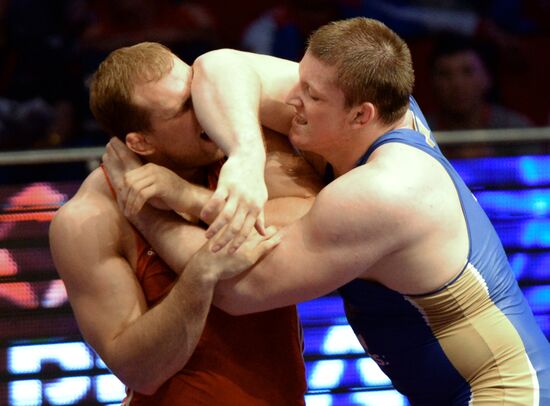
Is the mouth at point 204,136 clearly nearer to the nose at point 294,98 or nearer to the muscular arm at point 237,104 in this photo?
the muscular arm at point 237,104

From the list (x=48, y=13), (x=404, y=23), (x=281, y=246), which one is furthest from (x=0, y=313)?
(x=404, y=23)

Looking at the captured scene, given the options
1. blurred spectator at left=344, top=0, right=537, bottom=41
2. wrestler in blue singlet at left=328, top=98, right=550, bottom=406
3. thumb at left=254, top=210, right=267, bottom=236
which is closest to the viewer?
thumb at left=254, top=210, right=267, bottom=236

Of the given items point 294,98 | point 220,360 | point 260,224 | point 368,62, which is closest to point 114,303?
point 220,360

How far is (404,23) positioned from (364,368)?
2948 mm

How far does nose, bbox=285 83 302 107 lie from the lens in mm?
2553

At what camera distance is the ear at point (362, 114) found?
247 cm

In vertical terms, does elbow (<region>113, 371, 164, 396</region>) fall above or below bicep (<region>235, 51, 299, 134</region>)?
below

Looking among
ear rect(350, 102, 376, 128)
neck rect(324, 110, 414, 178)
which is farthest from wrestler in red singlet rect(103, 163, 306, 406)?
ear rect(350, 102, 376, 128)

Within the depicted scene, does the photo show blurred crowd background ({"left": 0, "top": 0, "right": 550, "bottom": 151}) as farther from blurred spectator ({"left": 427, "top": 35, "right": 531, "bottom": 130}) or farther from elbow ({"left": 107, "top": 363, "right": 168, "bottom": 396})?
elbow ({"left": 107, "top": 363, "right": 168, "bottom": 396})

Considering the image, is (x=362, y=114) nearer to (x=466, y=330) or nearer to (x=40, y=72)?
(x=466, y=330)

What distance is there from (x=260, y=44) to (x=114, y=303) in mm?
3413

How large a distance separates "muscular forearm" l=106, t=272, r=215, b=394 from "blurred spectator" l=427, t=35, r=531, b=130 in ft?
10.2

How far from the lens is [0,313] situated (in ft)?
11.3

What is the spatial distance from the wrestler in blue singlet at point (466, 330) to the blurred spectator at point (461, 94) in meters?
2.77
